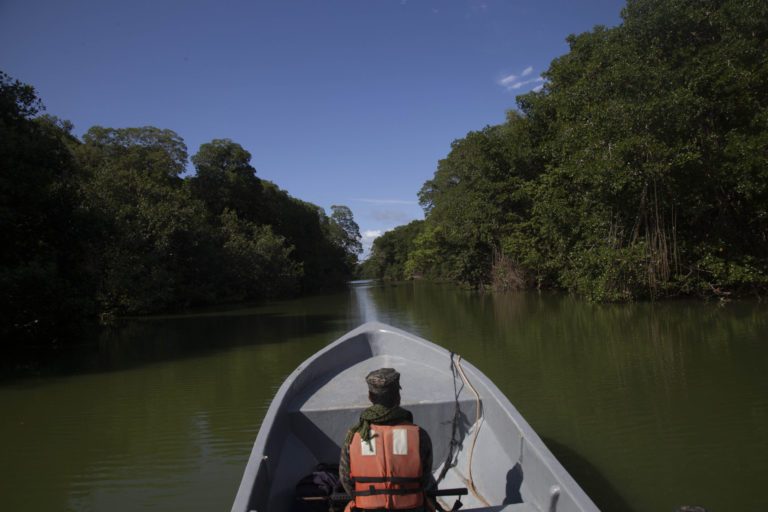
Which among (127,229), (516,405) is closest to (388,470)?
(516,405)

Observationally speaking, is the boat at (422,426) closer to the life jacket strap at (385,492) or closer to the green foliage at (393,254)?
the life jacket strap at (385,492)

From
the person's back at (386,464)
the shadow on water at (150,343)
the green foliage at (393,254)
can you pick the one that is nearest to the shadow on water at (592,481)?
the person's back at (386,464)

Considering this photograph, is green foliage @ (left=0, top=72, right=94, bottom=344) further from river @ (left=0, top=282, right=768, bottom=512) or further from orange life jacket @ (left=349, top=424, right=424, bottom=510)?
orange life jacket @ (left=349, top=424, right=424, bottom=510)

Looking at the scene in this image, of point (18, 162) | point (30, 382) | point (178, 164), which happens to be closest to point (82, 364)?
point (30, 382)

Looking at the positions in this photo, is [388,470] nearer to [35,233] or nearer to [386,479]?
[386,479]

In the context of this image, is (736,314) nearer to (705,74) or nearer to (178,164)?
(705,74)

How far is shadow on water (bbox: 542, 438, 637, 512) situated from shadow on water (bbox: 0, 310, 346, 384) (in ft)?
26.1

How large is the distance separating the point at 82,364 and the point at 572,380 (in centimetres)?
924

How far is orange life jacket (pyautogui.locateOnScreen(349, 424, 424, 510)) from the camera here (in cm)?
231

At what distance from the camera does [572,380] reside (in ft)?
22.2

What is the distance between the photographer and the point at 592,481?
3.81 meters

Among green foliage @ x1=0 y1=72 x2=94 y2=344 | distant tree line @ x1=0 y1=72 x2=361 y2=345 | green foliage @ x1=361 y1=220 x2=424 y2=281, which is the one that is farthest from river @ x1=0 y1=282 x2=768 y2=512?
green foliage @ x1=361 y1=220 x2=424 y2=281

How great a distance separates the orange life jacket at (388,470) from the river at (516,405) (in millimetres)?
1797

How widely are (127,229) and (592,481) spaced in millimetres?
21574
